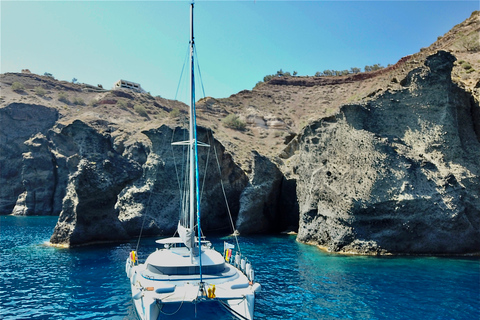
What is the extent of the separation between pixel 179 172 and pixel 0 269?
23.7 metres

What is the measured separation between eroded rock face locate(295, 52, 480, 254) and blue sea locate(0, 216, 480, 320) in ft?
7.94

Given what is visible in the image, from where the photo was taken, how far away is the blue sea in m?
15.3

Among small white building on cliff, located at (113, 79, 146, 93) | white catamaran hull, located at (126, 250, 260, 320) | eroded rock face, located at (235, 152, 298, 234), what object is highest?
small white building on cliff, located at (113, 79, 146, 93)

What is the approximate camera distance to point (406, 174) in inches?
1106

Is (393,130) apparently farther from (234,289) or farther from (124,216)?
(124,216)

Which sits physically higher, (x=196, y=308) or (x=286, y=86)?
(x=286, y=86)

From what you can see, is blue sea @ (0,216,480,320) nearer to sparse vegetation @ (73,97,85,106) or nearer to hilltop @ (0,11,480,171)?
hilltop @ (0,11,480,171)

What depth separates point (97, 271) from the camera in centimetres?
2241

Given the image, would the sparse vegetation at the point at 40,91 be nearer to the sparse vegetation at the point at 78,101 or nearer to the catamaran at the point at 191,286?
the sparse vegetation at the point at 78,101

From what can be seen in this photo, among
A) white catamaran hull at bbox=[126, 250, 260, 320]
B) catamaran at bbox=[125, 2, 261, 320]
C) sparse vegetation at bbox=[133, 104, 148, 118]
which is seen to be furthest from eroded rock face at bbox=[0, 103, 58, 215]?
white catamaran hull at bbox=[126, 250, 260, 320]

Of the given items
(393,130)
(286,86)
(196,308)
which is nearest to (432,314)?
(196,308)

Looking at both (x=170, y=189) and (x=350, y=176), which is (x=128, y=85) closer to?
(x=170, y=189)

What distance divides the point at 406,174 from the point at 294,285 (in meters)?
16.0

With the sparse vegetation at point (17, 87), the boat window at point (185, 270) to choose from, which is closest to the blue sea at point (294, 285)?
the boat window at point (185, 270)
